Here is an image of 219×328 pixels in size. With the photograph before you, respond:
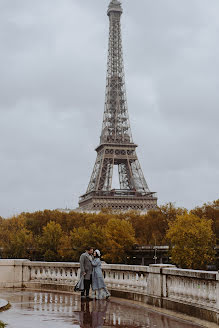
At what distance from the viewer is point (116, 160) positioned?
118625 millimetres

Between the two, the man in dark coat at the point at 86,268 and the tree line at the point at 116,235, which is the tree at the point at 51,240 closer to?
the tree line at the point at 116,235

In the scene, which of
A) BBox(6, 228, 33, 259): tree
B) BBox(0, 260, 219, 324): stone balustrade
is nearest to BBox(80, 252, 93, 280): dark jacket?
BBox(0, 260, 219, 324): stone balustrade

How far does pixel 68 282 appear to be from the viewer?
21.0 m

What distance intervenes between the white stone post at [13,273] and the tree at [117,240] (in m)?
54.6

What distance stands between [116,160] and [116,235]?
141ft

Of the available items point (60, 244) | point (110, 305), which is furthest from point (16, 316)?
point (60, 244)

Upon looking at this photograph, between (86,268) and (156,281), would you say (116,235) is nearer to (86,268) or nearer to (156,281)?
(86,268)

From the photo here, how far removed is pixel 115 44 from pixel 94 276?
122 m

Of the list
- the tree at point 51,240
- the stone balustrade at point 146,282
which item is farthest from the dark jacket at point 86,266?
the tree at point 51,240

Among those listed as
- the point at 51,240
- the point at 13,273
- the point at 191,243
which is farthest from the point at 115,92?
the point at 13,273

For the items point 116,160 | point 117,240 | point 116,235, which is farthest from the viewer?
point 116,160

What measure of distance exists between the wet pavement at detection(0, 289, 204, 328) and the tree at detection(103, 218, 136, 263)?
199 ft

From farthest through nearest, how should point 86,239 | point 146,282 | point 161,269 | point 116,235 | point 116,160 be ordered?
point 116,160 → point 86,239 → point 116,235 → point 146,282 → point 161,269

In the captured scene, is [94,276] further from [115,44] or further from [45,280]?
[115,44]
